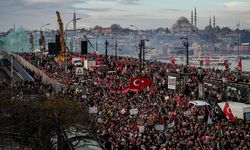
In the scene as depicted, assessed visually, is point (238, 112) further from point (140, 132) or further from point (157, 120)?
point (140, 132)

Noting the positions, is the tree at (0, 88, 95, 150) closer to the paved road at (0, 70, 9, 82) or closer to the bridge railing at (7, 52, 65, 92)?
the bridge railing at (7, 52, 65, 92)

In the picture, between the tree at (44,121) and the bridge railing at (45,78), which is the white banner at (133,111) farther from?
the bridge railing at (45,78)

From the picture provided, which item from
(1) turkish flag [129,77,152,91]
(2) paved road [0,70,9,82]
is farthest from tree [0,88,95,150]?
(2) paved road [0,70,9,82]

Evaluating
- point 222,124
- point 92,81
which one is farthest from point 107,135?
point 92,81

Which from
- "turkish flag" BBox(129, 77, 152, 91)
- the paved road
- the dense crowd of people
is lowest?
the paved road

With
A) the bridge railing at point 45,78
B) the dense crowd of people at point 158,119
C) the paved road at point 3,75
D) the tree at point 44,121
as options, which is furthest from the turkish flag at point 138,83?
the paved road at point 3,75

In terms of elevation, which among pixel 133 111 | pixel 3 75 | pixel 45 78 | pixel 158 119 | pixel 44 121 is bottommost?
pixel 3 75

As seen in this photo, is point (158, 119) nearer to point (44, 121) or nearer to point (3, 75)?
point (44, 121)

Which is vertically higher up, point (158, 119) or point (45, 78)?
point (45, 78)

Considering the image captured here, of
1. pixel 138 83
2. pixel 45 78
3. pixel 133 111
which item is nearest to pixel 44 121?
pixel 133 111

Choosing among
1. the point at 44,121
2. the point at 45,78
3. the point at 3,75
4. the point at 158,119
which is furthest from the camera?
the point at 3,75

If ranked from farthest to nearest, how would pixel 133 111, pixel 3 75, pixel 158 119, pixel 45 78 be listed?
pixel 3 75
pixel 45 78
pixel 133 111
pixel 158 119
